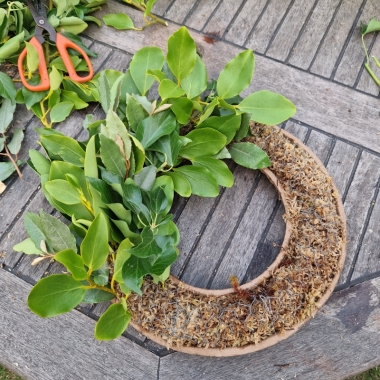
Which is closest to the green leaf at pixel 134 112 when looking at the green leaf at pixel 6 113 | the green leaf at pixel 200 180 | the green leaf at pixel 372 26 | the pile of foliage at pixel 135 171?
the pile of foliage at pixel 135 171

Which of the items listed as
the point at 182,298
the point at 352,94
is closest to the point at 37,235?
the point at 182,298

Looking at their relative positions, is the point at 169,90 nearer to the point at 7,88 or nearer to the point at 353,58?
the point at 7,88

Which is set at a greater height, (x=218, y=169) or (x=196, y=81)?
(x=196, y=81)

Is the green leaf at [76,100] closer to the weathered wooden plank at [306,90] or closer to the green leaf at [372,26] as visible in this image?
the weathered wooden plank at [306,90]

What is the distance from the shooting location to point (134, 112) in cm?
68

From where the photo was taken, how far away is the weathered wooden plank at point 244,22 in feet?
3.23

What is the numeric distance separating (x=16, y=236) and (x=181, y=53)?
1.50ft

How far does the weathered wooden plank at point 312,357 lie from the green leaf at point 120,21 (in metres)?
0.75

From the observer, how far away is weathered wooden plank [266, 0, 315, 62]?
0.96 metres

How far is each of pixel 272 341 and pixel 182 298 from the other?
0.15m

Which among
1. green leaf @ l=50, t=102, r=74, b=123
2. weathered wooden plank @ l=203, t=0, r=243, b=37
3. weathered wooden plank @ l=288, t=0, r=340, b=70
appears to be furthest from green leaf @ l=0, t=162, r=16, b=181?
weathered wooden plank @ l=288, t=0, r=340, b=70

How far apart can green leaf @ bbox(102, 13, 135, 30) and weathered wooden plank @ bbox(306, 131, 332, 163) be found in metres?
0.51

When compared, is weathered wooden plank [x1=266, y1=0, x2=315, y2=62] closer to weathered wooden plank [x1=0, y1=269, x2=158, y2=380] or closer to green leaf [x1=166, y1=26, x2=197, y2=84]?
green leaf [x1=166, y1=26, x2=197, y2=84]

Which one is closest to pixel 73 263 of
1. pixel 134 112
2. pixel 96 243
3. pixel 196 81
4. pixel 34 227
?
pixel 96 243
